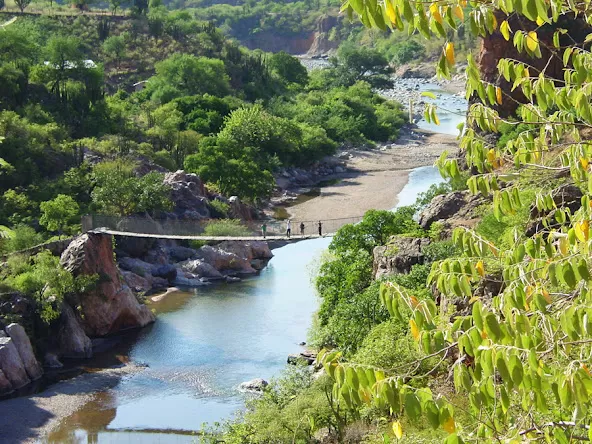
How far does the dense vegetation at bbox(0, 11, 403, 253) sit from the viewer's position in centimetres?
4134

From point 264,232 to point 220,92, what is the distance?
41.1 metres

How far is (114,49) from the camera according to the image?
244 ft

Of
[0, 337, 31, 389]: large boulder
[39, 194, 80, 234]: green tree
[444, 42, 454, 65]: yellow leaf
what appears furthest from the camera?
[39, 194, 80, 234]: green tree

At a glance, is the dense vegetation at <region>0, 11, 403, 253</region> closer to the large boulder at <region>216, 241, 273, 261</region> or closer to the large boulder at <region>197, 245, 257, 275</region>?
the large boulder at <region>197, 245, 257, 275</region>

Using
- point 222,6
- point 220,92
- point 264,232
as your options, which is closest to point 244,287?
point 264,232

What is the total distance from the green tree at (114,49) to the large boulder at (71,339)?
4766 centimetres

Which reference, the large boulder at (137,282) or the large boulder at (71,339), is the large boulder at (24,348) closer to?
the large boulder at (71,339)

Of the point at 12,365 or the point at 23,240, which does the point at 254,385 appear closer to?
the point at 12,365

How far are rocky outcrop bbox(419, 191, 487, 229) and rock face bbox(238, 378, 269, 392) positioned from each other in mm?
7626

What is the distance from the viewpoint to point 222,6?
6865 inches

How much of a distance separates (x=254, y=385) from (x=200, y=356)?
3627 mm

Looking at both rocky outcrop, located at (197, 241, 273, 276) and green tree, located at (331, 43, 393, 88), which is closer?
rocky outcrop, located at (197, 241, 273, 276)

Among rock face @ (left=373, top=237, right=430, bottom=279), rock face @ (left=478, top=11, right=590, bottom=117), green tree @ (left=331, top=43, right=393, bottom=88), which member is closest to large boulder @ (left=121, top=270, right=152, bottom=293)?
rock face @ (left=373, top=237, right=430, bottom=279)

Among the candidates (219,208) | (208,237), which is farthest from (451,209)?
(219,208)
